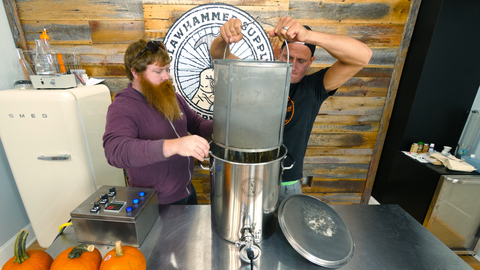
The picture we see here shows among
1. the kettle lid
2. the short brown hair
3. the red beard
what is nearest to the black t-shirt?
the kettle lid

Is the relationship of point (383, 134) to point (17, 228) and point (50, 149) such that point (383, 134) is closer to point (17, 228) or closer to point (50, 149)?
point (50, 149)

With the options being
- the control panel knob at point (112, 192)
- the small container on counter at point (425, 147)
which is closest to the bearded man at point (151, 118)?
the control panel knob at point (112, 192)

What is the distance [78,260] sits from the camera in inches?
24.5

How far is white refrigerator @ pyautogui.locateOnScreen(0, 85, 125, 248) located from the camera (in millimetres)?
1506

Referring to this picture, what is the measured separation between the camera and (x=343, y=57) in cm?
104

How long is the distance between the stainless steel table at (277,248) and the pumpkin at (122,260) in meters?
0.14

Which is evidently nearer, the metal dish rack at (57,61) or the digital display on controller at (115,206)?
the digital display on controller at (115,206)

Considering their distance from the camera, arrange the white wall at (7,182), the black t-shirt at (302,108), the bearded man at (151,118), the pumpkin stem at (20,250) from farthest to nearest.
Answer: the white wall at (7,182)
the black t-shirt at (302,108)
the bearded man at (151,118)
the pumpkin stem at (20,250)

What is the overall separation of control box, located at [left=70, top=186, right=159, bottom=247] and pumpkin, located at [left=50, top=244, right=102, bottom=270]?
143 mm

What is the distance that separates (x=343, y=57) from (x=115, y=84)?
199 centimetres

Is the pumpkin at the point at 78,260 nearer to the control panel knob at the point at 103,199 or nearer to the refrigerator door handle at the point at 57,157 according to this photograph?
the control panel knob at the point at 103,199

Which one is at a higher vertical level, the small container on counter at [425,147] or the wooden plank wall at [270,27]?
the wooden plank wall at [270,27]

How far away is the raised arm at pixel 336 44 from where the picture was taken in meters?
0.91

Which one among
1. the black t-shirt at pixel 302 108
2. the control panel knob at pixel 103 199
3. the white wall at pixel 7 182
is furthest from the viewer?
the white wall at pixel 7 182
